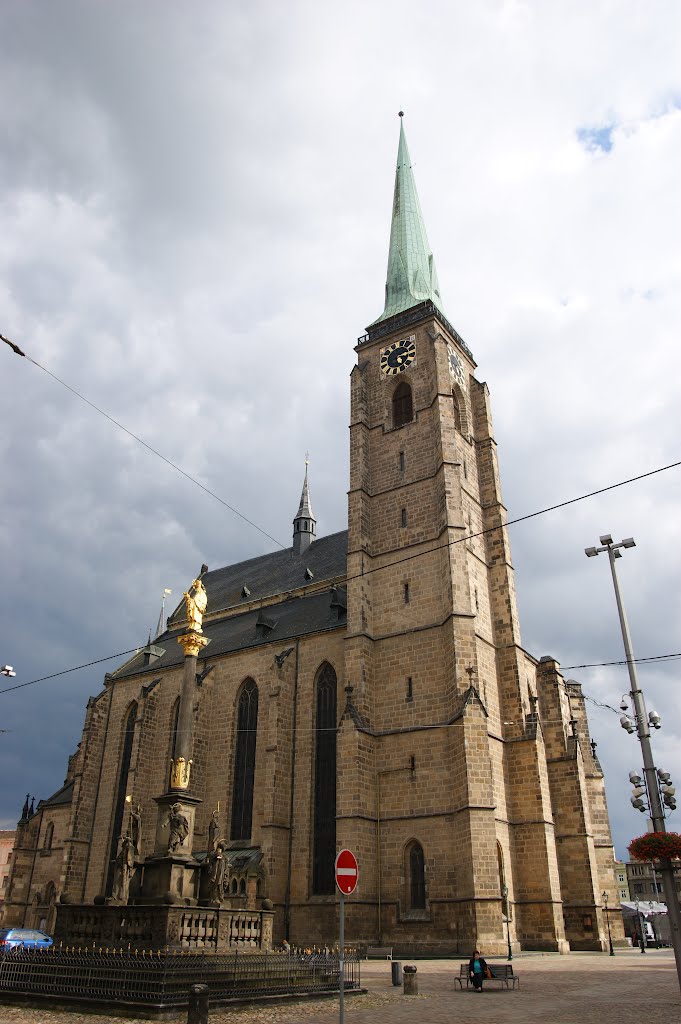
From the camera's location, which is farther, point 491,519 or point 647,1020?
point 491,519

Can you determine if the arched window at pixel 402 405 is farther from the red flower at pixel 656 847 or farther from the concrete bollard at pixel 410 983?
the concrete bollard at pixel 410 983

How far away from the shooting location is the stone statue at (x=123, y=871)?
16281mm

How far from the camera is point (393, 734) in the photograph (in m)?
27.2

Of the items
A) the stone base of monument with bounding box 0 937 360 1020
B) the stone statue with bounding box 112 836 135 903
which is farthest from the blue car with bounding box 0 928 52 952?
the stone base of monument with bounding box 0 937 360 1020

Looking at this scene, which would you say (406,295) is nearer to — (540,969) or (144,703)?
(144,703)

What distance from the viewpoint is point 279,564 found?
143 ft

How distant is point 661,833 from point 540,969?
24.0 feet

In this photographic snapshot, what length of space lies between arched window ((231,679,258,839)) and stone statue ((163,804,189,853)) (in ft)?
48.8

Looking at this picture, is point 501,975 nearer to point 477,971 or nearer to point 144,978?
point 477,971

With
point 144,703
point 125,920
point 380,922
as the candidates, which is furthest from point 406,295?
point 125,920

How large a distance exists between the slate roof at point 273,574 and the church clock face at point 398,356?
9577mm

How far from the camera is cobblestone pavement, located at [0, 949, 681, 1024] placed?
10992mm

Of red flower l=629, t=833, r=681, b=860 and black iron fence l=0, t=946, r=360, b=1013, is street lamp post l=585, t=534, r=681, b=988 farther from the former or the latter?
black iron fence l=0, t=946, r=360, b=1013

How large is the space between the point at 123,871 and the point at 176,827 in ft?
5.05
